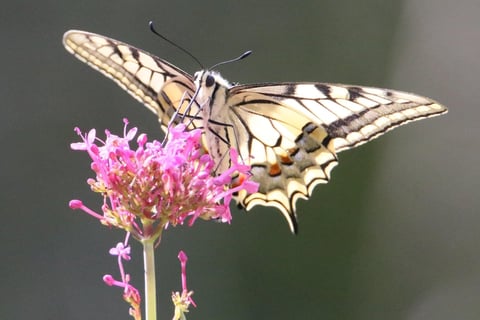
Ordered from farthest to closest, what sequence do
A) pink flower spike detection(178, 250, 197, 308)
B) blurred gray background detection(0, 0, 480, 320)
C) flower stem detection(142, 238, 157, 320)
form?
1. blurred gray background detection(0, 0, 480, 320)
2. pink flower spike detection(178, 250, 197, 308)
3. flower stem detection(142, 238, 157, 320)

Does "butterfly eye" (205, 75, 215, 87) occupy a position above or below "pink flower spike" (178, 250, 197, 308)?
above

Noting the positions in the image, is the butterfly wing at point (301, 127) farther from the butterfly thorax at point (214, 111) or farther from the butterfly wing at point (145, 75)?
the butterfly wing at point (145, 75)

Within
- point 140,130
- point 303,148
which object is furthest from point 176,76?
point 140,130

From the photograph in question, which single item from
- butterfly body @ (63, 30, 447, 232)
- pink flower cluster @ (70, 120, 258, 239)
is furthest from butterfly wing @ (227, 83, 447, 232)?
pink flower cluster @ (70, 120, 258, 239)

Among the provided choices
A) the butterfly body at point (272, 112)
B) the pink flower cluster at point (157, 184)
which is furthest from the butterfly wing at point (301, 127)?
the pink flower cluster at point (157, 184)

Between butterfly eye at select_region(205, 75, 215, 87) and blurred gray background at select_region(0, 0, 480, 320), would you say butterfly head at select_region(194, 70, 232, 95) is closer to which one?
butterfly eye at select_region(205, 75, 215, 87)

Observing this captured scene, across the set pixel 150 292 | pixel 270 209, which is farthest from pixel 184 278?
pixel 270 209
